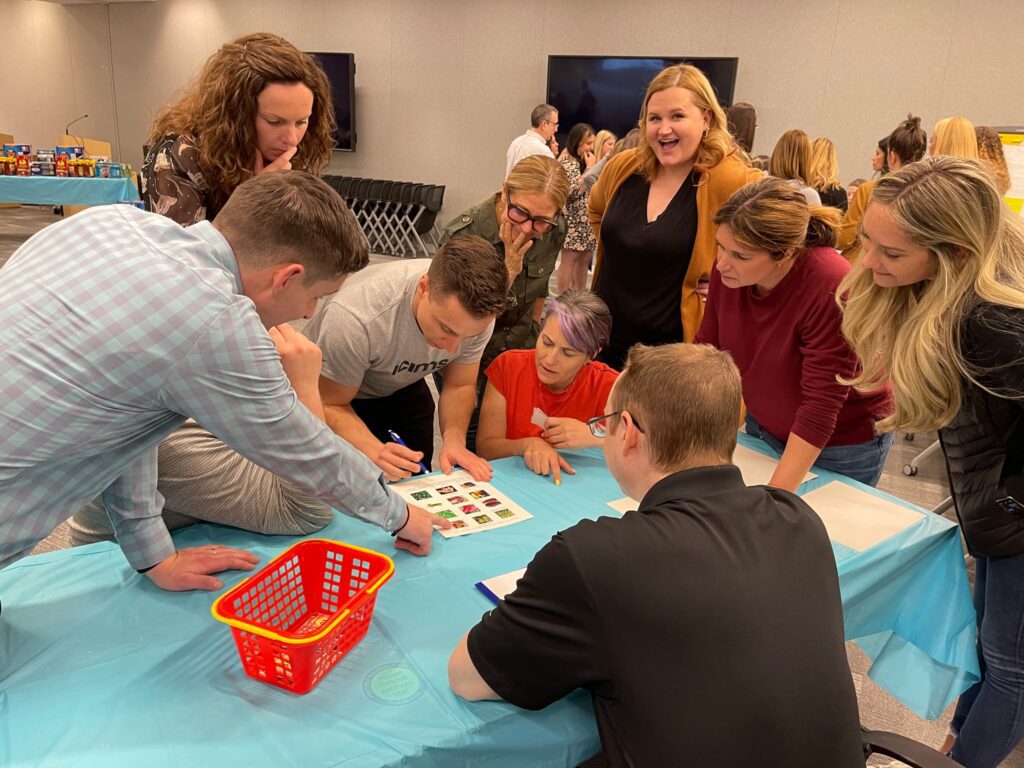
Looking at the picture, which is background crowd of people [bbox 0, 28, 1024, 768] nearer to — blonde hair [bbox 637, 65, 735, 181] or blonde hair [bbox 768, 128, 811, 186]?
blonde hair [bbox 637, 65, 735, 181]

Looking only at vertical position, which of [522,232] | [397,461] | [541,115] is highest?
[541,115]

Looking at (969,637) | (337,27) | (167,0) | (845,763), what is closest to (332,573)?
(845,763)

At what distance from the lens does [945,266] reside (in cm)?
151

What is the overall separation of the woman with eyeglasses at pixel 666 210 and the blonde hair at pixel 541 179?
27 centimetres

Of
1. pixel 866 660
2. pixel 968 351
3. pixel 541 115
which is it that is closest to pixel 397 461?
pixel 968 351

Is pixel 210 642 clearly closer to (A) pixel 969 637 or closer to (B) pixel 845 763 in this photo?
(B) pixel 845 763

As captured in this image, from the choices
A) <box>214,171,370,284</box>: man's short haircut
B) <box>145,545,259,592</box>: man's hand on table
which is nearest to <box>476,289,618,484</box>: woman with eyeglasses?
<box>145,545,259,592</box>: man's hand on table

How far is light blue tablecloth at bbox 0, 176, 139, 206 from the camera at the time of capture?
21.6ft

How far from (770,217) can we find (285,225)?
122 cm

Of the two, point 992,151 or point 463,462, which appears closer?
point 463,462

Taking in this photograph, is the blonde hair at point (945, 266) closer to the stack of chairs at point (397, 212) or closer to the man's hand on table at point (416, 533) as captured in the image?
the man's hand on table at point (416, 533)

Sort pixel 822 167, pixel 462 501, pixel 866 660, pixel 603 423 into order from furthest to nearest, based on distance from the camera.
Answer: pixel 822 167
pixel 866 660
pixel 462 501
pixel 603 423

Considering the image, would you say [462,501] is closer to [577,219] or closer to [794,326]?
[794,326]

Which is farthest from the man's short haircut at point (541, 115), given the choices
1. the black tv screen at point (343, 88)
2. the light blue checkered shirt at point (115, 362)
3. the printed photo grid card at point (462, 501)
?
the light blue checkered shirt at point (115, 362)
